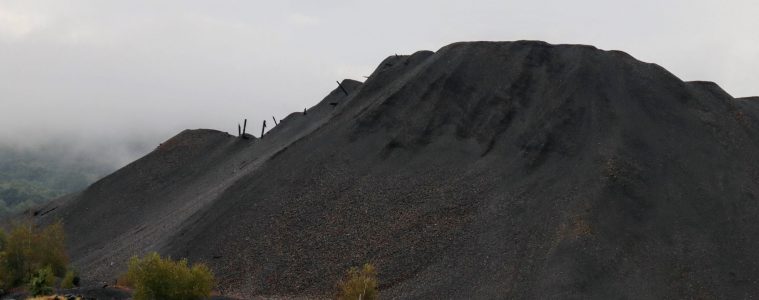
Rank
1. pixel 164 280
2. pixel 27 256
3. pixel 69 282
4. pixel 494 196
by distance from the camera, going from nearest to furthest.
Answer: pixel 164 280
pixel 69 282
pixel 494 196
pixel 27 256

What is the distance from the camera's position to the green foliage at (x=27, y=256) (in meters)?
51.5

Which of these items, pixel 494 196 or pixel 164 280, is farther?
pixel 494 196

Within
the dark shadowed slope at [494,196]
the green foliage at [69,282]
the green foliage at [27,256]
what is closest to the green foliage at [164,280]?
the dark shadowed slope at [494,196]

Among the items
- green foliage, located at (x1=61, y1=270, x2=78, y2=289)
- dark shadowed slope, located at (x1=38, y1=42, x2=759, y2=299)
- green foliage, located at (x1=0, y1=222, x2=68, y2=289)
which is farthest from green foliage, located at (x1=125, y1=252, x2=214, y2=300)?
green foliage, located at (x1=0, y1=222, x2=68, y2=289)

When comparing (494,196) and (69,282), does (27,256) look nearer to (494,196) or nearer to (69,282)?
(69,282)

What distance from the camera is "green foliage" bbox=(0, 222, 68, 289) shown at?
51.5m

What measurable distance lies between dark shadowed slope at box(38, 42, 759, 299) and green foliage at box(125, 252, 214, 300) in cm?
701

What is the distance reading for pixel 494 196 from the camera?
4997 cm

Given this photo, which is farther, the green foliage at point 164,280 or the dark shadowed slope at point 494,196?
the dark shadowed slope at point 494,196

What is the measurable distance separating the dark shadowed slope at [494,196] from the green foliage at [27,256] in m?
3.53

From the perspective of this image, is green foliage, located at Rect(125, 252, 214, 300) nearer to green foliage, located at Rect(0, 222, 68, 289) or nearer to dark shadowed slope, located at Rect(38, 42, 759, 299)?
dark shadowed slope, located at Rect(38, 42, 759, 299)

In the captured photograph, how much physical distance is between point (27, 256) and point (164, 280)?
19449 mm

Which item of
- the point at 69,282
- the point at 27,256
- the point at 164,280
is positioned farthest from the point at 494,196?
the point at 27,256

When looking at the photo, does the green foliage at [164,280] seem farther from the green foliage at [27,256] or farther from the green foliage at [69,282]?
the green foliage at [27,256]
